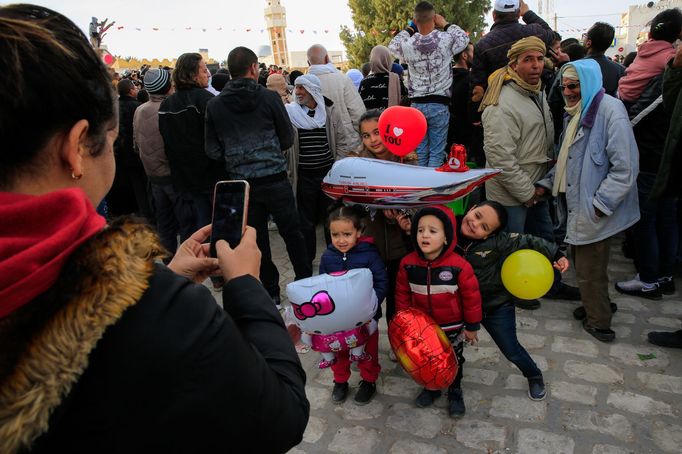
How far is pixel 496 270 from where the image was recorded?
2881mm

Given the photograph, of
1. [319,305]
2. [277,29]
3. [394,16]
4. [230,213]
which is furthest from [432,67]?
[277,29]

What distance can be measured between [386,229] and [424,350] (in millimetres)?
1021

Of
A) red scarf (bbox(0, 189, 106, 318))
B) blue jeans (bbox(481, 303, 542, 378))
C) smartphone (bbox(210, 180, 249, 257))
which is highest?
red scarf (bbox(0, 189, 106, 318))

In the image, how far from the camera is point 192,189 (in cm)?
469

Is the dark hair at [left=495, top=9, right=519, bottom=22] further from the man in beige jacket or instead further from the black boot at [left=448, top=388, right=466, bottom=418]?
the black boot at [left=448, top=388, right=466, bottom=418]

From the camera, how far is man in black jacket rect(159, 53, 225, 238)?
14.2 ft

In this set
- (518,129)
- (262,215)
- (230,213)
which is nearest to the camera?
(230,213)

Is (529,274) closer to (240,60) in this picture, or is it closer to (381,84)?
(240,60)

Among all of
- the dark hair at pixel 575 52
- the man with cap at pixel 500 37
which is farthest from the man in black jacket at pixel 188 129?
the dark hair at pixel 575 52

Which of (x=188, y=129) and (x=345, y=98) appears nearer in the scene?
(x=188, y=129)

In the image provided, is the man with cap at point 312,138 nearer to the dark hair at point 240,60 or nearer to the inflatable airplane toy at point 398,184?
the dark hair at point 240,60

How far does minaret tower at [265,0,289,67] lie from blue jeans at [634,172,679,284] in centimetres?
6772

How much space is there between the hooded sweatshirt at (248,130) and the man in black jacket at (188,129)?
46cm

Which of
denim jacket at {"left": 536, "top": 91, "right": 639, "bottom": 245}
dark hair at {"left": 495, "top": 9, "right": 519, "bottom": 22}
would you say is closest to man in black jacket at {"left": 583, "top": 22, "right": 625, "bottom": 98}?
dark hair at {"left": 495, "top": 9, "right": 519, "bottom": 22}
